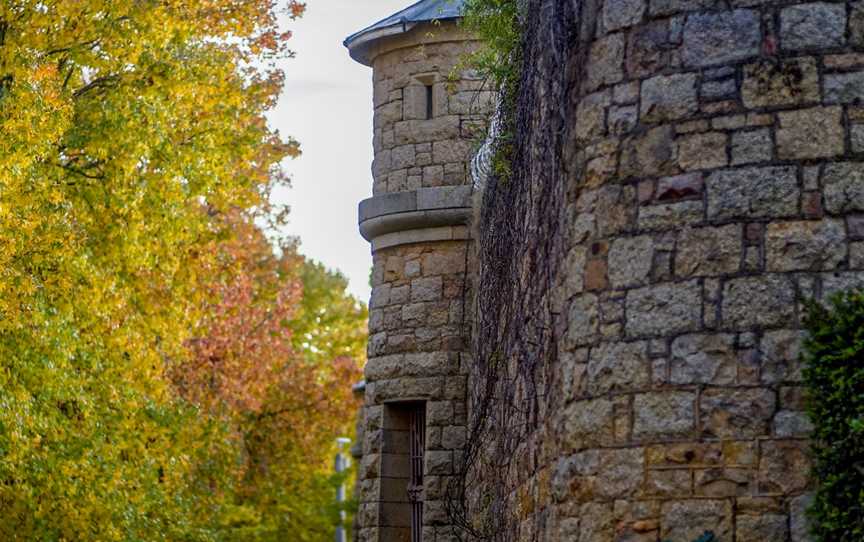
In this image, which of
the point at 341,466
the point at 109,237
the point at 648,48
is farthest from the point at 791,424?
the point at 341,466

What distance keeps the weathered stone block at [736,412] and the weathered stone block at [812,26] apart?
151cm

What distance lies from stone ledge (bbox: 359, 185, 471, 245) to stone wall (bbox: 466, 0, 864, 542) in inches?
255

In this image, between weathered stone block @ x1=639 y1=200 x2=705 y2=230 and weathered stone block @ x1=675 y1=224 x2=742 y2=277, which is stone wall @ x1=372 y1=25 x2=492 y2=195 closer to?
weathered stone block @ x1=639 y1=200 x2=705 y2=230

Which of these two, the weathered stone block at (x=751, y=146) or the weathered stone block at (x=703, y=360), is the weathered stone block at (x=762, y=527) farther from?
the weathered stone block at (x=751, y=146)

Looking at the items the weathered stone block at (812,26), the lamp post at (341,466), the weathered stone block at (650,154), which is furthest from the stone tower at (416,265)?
the lamp post at (341,466)

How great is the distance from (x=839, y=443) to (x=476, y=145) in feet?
22.9

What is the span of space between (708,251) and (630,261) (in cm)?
38

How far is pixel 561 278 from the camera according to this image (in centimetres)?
890

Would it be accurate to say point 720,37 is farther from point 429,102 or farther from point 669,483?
point 429,102

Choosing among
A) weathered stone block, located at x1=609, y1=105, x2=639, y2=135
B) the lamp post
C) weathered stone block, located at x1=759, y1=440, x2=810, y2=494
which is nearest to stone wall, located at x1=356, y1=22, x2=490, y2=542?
weathered stone block, located at x1=609, y1=105, x2=639, y2=135

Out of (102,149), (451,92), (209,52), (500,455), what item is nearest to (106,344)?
(102,149)

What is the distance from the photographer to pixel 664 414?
316 inches

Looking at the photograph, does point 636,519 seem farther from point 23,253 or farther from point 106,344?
point 106,344

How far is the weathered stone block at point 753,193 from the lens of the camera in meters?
7.98
